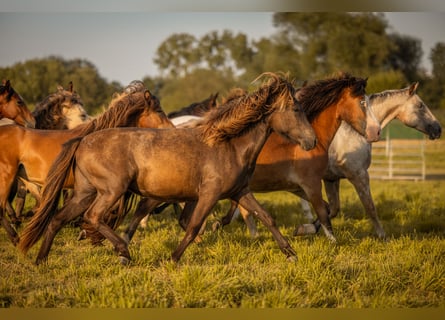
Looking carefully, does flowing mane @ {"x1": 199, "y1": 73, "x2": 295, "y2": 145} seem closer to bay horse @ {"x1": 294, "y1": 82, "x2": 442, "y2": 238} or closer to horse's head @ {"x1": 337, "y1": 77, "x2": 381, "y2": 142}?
horse's head @ {"x1": 337, "y1": 77, "x2": 381, "y2": 142}

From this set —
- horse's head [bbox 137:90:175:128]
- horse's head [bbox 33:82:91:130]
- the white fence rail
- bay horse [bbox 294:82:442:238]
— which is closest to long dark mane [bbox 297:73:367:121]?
bay horse [bbox 294:82:442:238]

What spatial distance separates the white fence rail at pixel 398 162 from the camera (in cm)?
1806

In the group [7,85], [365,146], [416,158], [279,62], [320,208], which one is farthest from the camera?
[279,62]

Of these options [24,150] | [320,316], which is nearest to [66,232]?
[24,150]

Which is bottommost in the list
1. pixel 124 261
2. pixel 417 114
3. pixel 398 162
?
Result: pixel 398 162

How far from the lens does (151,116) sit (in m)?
7.40

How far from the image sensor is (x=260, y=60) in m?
37.0

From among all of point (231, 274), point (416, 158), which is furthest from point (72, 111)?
point (416, 158)

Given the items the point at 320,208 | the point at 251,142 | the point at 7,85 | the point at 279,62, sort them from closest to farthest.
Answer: the point at 251,142
the point at 320,208
the point at 7,85
the point at 279,62

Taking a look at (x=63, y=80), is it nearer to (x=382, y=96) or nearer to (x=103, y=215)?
(x=382, y=96)

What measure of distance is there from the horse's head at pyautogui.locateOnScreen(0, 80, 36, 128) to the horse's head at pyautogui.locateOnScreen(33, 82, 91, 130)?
0.33 metres

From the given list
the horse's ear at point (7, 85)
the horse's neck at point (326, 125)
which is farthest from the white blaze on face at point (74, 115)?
the horse's neck at point (326, 125)

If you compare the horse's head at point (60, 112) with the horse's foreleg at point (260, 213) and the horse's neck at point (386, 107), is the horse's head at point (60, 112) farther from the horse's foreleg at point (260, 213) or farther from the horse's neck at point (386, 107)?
the horse's neck at point (386, 107)

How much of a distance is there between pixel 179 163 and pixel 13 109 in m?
4.23
